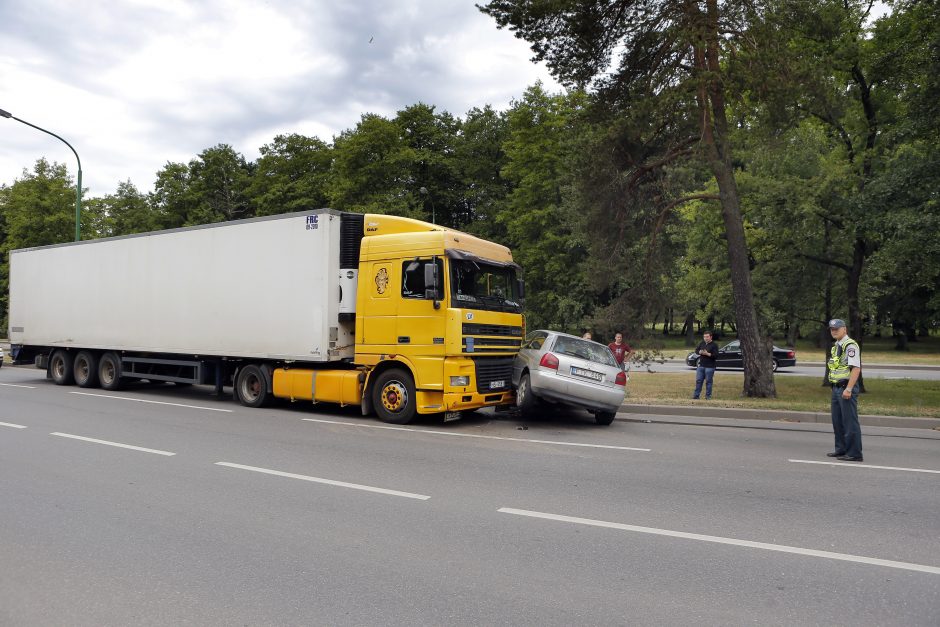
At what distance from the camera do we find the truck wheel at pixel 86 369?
16.3 meters

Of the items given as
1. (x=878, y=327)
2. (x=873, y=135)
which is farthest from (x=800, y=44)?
(x=878, y=327)

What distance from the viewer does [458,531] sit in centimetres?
498

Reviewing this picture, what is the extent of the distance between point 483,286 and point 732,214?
767cm

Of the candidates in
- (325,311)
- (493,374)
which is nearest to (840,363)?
(493,374)

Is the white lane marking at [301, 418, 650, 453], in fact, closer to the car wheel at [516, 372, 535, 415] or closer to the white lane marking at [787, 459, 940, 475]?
the car wheel at [516, 372, 535, 415]

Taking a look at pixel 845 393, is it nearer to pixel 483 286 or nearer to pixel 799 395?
pixel 483 286

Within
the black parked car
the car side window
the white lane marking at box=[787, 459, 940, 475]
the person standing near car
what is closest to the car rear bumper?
the car side window

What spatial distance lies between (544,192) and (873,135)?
65.3 ft

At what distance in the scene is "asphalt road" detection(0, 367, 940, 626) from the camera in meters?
3.64

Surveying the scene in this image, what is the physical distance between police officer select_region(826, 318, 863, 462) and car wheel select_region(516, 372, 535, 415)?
179 inches

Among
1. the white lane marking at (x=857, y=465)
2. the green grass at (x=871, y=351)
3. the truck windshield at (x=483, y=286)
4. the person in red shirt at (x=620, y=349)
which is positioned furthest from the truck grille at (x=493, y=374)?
the green grass at (x=871, y=351)

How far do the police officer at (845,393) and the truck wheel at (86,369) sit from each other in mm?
16290

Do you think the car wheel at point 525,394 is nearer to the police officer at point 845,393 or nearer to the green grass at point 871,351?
the police officer at point 845,393

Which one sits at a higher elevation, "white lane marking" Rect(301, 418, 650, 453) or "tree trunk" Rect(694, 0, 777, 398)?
"tree trunk" Rect(694, 0, 777, 398)
